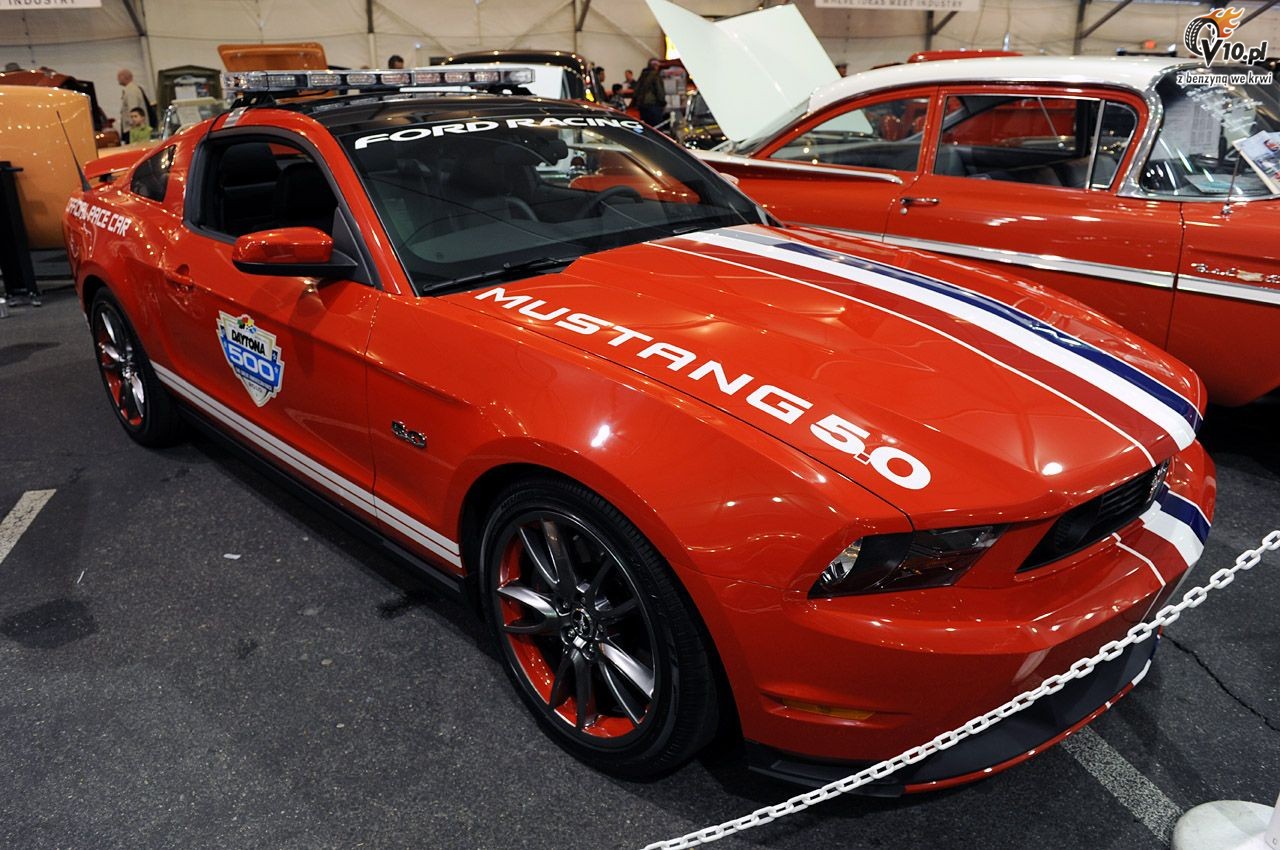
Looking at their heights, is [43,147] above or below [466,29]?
below

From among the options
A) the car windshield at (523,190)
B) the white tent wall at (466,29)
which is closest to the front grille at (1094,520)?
the car windshield at (523,190)

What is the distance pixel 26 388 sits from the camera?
A: 4828mm

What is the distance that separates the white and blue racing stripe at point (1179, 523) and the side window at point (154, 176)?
328cm

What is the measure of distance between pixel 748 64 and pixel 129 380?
141 inches

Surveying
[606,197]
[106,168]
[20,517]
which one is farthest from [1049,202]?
[106,168]

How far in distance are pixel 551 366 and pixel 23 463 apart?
3.10 m

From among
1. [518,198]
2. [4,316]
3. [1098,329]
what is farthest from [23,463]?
[1098,329]

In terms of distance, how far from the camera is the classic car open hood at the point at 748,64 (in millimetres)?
5023

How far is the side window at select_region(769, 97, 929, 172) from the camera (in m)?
4.34

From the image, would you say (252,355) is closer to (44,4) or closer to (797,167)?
(797,167)

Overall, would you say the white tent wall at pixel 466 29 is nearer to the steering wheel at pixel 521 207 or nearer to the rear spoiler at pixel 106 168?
the rear spoiler at pixel 106 168

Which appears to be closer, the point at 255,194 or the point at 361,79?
the point at 361,79

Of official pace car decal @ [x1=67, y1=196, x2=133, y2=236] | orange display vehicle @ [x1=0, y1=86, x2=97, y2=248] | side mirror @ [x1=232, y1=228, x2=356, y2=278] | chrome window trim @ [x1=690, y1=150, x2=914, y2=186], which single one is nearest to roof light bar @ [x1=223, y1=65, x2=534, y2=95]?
official pace car decal @ [x1=67, y1=196, x2=133, y2=236]

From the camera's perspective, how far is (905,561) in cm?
161
